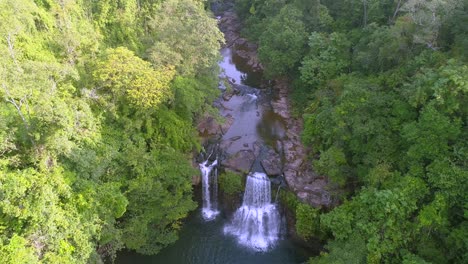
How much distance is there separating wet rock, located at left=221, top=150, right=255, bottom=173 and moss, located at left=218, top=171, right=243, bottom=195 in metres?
0.57

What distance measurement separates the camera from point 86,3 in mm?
25547

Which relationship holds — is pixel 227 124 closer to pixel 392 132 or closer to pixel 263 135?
pixel 263 135

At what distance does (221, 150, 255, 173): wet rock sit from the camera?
2397cm

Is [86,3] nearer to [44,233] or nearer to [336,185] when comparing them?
[44,233]

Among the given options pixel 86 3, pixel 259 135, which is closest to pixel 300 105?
pixel 259 135

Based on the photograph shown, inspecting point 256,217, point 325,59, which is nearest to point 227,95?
point 325,59

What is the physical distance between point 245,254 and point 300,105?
558 inches

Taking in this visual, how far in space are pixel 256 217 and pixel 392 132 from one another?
32.8 feet

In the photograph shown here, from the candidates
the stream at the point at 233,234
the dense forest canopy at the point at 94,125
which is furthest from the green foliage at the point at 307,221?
the dense forest canopy at the point at 94,125

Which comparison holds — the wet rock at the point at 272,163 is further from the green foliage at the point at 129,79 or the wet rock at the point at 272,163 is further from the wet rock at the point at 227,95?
the wet rock at the point at 227,95

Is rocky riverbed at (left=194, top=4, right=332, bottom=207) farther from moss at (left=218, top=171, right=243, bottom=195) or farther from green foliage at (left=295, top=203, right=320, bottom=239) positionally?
green foliage at (left=295, top=203, right=320, bottom=239)

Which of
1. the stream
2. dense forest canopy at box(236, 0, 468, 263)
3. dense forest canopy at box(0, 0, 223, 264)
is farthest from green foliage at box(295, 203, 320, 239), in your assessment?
dense forest canopy at box(0, 0, 223, 264)

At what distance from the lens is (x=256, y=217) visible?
75.4 ft

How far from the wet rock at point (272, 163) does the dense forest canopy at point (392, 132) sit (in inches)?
97.5
